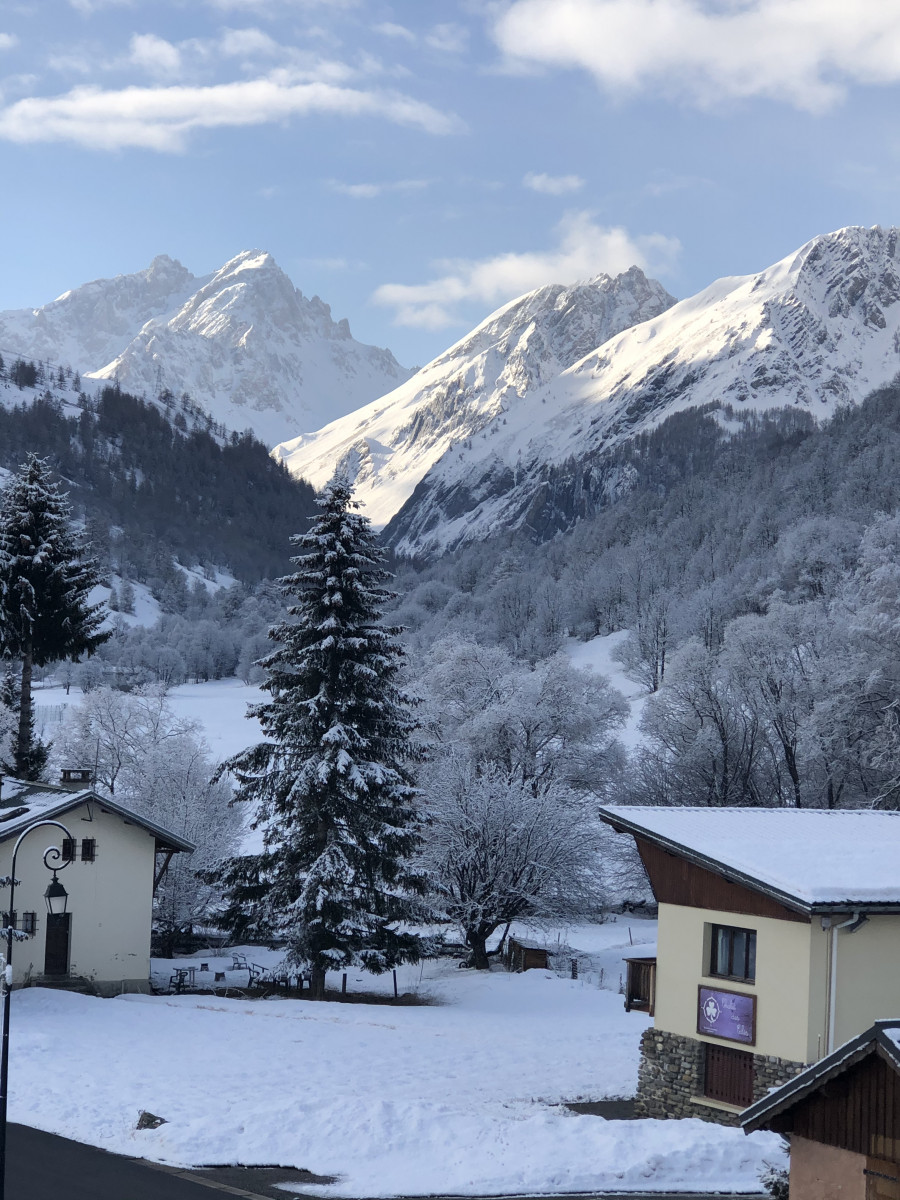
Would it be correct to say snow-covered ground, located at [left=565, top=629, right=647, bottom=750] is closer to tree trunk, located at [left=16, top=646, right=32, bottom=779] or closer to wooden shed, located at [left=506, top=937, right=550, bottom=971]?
wooden shed, located at [left=506, top=937, right=550, bottom=971]

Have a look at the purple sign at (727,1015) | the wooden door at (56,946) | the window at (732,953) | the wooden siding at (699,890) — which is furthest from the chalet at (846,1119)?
the wooden door at (56,946)

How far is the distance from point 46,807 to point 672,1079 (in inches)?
826

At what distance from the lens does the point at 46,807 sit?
35.2 metres

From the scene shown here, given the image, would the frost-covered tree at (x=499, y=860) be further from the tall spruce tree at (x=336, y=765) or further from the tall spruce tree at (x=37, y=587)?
the tall spruce tree at (x=37, y=587)

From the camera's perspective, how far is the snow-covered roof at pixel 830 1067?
10797mm

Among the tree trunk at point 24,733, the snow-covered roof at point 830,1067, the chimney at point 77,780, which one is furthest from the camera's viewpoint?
the tree trunk at point 24,733

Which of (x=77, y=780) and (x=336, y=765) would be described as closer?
(x=336, y=765)

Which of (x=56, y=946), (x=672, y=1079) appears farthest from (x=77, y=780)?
(x=672, y=1079)

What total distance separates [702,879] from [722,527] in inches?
6282

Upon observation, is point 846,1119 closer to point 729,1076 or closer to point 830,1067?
point 830,1067

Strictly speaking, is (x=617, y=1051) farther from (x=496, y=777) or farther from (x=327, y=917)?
(x=496, y=777)

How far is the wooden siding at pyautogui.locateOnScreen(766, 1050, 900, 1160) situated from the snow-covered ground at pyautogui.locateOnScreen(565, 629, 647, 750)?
7350 centimetres

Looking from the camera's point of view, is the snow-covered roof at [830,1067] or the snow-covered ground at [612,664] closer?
the snow-covered roof at [830,1067]

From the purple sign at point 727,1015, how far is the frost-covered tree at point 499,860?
22.1 meters
